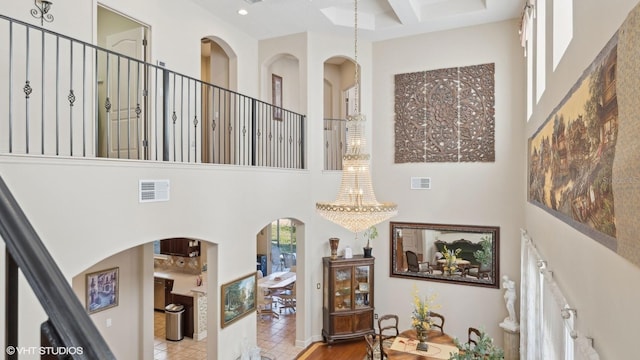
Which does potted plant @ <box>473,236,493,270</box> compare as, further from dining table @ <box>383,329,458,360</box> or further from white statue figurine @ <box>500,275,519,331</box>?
dining table @ <box>383,329,458,360</box>

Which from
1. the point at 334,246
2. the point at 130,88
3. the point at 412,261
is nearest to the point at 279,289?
the point at 334,246

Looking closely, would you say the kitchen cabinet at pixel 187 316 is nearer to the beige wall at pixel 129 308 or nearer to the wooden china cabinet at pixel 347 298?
the beige wall at pixel 129 308

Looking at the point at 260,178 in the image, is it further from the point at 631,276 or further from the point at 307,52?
the point at 631,276

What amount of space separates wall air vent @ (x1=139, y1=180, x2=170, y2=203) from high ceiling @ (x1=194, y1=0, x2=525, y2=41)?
3.70 meters

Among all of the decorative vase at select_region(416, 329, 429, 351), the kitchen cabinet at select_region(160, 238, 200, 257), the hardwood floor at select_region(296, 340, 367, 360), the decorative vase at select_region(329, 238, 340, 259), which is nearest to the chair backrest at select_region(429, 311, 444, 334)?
the decorative vase at select_region(416, 329, 429, 351)

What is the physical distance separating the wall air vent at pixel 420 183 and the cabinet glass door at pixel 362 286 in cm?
196

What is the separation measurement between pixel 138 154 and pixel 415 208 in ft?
17.4

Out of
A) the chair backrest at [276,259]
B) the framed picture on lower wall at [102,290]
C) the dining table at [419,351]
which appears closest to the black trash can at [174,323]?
the framed picture on lower wall at [102,290]

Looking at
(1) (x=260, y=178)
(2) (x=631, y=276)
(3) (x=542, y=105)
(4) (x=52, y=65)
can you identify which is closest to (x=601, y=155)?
(2) (x=631, y=276)

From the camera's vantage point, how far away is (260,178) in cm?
604

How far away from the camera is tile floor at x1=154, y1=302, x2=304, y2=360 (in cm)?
708

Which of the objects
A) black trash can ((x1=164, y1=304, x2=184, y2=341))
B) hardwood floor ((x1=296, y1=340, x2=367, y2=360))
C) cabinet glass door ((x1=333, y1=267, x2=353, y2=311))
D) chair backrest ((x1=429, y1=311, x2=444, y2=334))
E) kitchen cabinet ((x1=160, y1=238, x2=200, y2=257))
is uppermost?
kitchen cabinet ((x1=160, y1=238, x2=200, y2=257))

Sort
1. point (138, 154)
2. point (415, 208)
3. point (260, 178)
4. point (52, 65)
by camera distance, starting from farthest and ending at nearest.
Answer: point (415, 208) → point (260, 178) → point (138, 154) → point (52, 65)

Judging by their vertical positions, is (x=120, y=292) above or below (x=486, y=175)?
below
